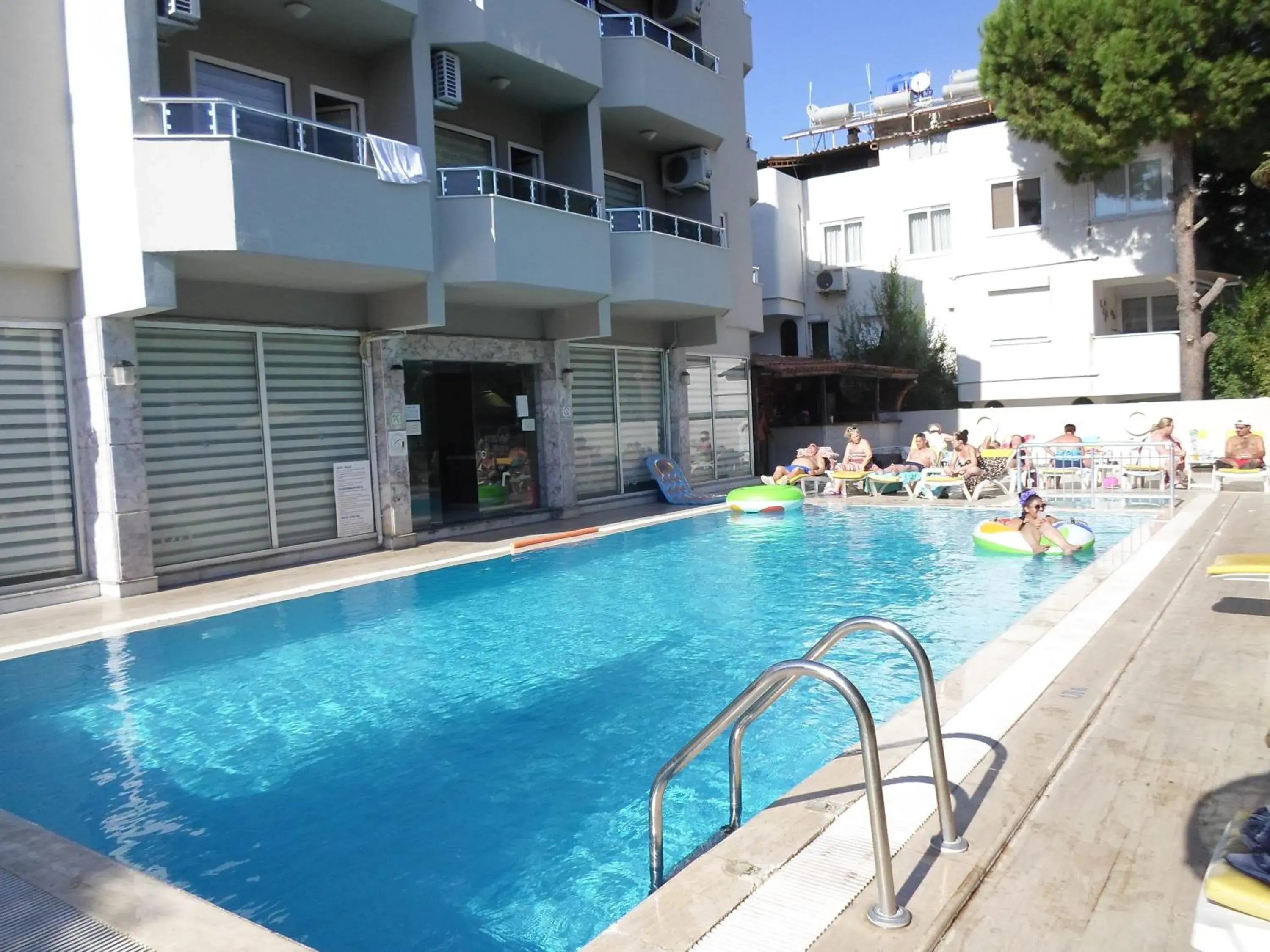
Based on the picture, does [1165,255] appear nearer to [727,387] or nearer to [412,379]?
[727,387]

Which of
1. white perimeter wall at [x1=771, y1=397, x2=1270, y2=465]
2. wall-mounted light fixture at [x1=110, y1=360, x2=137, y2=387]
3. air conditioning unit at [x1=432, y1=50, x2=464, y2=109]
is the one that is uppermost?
air conditioning unit at [x1=432, y1=50, x2=464, y2=109]

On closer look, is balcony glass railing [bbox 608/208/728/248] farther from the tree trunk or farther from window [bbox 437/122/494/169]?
the tree trunk

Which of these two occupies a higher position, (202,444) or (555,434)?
(202,444)

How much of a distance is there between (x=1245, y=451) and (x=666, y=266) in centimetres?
1174

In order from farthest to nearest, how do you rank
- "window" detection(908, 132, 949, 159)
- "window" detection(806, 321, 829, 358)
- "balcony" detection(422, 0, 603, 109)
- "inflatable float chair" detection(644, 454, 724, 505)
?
"window" detection(806, 321, 829, 358)
"window" detection(908, 132, 949, 159)
"inflatable float chair" detection(644, 454, 724, 505)
"balcony" detection(422, 0, 603, 109)

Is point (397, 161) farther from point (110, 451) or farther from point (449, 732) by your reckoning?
point (449, 732)

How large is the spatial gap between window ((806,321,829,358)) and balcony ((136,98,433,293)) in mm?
21900

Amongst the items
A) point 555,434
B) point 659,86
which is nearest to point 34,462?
point 555,434

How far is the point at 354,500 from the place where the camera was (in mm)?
14383

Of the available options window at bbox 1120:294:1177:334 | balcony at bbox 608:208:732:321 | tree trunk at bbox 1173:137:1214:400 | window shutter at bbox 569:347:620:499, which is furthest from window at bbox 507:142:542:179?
window at bbox 1120:294:1177:334

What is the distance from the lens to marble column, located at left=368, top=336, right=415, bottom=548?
47.9ft

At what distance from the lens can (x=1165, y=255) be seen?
2628cm

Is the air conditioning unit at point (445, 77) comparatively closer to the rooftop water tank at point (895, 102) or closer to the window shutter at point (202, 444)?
the window shutter at point (202, 444)

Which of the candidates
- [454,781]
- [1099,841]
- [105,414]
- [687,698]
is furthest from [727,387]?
[1099,841]
